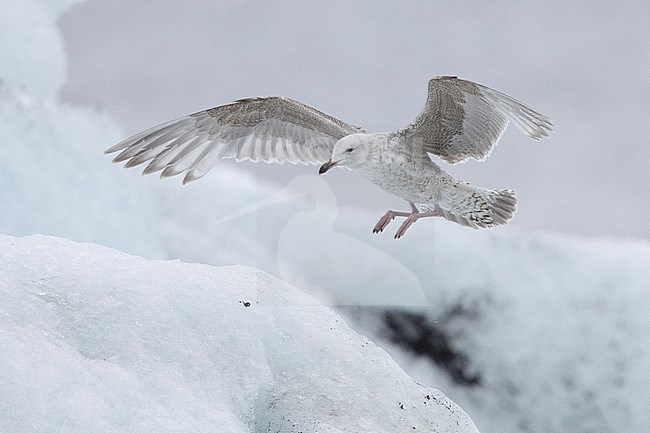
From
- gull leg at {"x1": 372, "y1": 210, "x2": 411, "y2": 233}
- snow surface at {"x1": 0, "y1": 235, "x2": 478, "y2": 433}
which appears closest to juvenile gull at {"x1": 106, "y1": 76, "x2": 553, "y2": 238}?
gull leg at {"x1": 372, "y1": 210, "x2": 411, "y2": 233}

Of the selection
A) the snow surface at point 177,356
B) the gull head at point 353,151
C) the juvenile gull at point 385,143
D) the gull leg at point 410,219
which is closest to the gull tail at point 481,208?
the juvenile gull at point 385,143

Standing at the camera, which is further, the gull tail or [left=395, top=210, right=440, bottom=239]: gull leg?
the gull tail

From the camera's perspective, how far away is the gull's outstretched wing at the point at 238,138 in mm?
2961

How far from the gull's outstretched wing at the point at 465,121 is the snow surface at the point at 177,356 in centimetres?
85

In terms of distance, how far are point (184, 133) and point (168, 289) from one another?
33.5 inches

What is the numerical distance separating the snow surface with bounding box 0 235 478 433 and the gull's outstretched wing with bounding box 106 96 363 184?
50 centimetres

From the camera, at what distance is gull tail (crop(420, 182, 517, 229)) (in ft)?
9.55

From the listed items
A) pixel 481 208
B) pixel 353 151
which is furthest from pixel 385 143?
pixel 481 208

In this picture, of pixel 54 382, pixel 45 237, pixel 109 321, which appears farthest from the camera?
pixel 45 237

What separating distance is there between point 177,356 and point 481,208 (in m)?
1.44

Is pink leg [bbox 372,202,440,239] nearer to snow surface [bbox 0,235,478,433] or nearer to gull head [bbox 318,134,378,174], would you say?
gull head [bbox 318,134,378,174]

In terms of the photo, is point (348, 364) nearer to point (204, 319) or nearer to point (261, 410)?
point (261, 410)

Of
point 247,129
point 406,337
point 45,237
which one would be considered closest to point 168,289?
point 45,237

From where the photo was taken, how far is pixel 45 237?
102 inches
